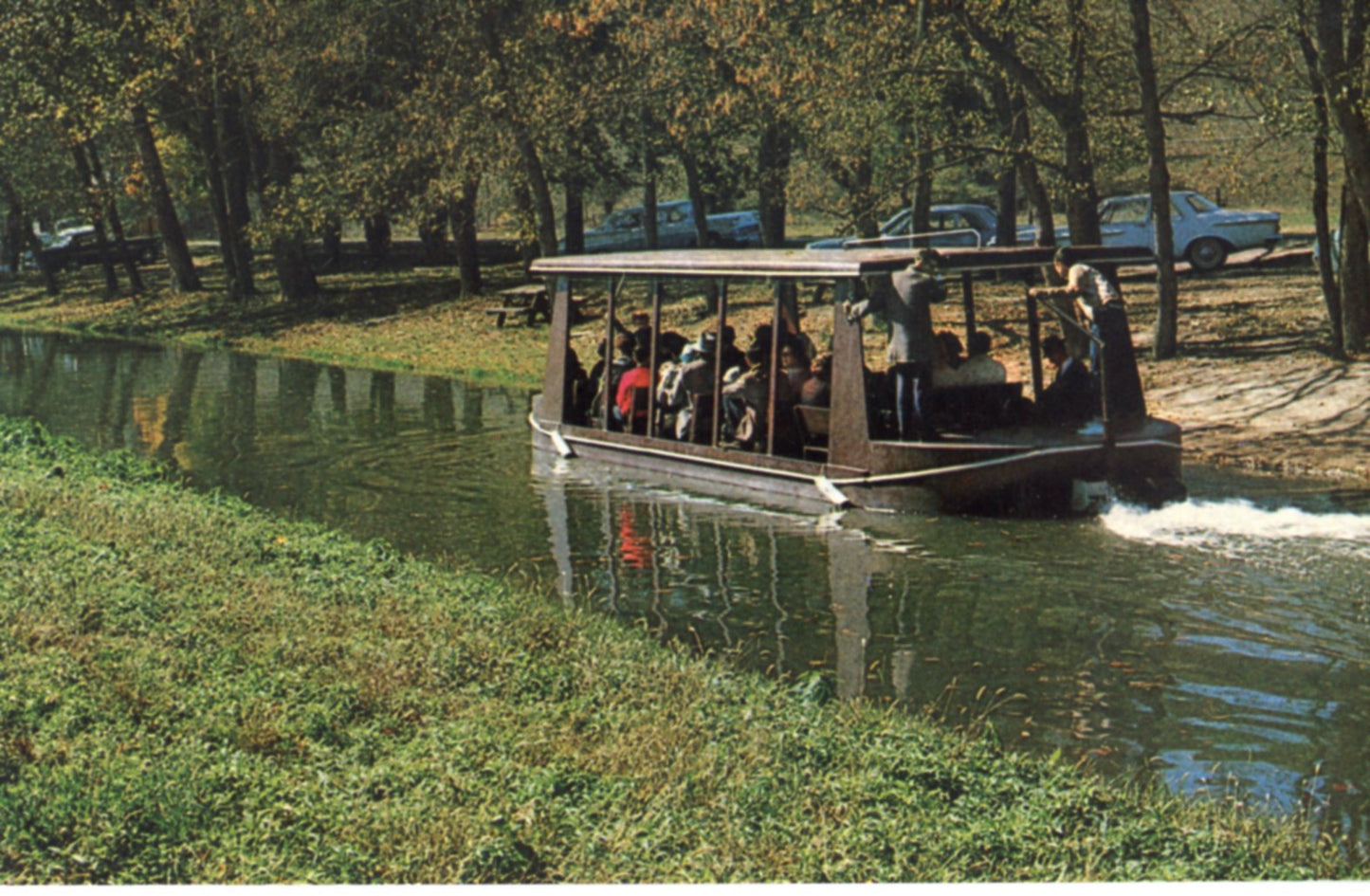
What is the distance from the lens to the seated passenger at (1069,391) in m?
15.3

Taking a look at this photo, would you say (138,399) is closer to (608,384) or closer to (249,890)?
(608,384)

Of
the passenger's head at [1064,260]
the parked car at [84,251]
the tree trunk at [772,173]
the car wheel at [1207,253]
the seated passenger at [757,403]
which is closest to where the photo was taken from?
the passenger's head at [1064,260]

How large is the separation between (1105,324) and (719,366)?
12.6 ft

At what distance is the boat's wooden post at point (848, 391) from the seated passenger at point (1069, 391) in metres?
1.81

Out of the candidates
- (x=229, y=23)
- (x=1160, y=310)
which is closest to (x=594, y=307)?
(x=229, y=23)

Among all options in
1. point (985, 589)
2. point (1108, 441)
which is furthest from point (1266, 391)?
point (985, 589)

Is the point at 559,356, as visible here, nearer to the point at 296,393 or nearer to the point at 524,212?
the point at 296,393

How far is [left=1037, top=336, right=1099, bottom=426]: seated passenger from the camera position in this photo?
50.1 feet

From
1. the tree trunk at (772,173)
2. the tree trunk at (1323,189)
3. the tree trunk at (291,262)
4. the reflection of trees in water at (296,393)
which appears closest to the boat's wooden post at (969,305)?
the tree trunk at (1323,189)

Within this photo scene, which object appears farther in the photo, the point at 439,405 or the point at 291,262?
the point at 291,262

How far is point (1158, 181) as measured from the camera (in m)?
21.1

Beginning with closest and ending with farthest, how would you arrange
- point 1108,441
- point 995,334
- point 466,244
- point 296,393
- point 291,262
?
1. point 1108,441
2. point 995,334
3. point 296,393
4. point 466,244
5. point 291,262

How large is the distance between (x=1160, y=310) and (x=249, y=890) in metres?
17.9

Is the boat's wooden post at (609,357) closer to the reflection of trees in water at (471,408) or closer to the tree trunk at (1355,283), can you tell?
the reflection of trees in water at (471,408)
